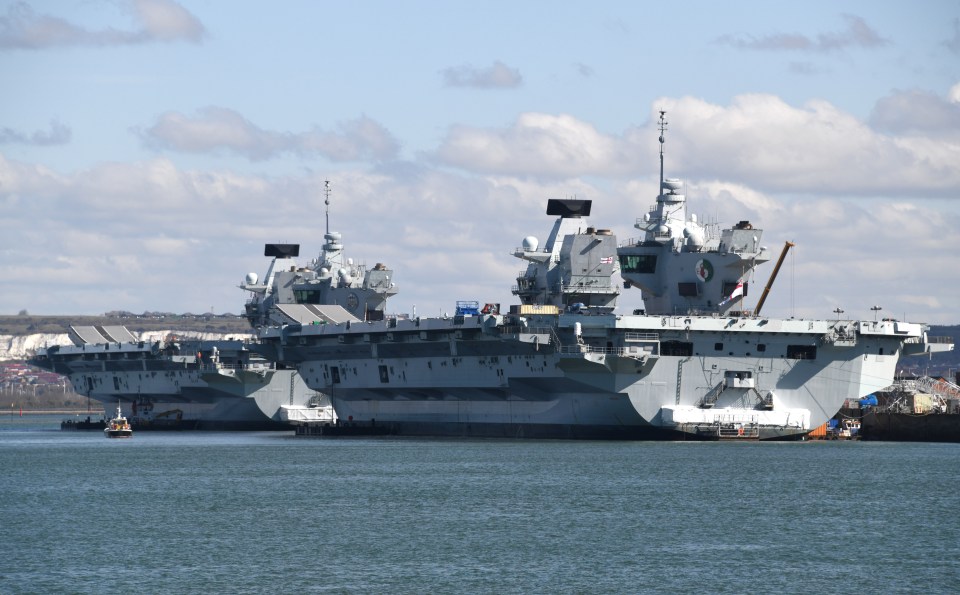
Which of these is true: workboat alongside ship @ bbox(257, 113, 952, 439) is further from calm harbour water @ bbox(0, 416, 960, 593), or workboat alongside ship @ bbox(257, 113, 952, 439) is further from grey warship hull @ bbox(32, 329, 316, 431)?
grey warship hull @ bbox(32, 329, 316, 431)

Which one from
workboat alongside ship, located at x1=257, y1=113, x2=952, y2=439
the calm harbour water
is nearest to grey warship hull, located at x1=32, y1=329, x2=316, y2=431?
workboat alongside ship, located at x1=257, y1=113, x2=952, y2=439

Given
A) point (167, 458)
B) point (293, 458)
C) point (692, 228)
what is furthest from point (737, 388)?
point (167, 458)

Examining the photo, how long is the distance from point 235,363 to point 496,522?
189 feet

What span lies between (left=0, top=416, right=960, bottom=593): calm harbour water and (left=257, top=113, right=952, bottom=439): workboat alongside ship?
2.91 meters

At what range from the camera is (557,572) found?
105ft

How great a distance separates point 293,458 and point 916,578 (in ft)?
113

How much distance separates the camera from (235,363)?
94.8 m

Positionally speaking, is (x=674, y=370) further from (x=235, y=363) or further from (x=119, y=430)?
(x=235, y=363)

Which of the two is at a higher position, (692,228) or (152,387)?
(692,228)

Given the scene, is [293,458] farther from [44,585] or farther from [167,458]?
[44,585]

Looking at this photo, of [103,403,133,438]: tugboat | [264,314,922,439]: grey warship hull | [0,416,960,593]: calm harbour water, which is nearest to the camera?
[0,416,960,593]: calm harbour water

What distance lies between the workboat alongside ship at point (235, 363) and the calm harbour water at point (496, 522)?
31.6m

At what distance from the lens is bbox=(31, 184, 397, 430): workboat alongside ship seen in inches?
3701

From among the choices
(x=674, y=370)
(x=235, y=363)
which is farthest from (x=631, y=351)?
(x=235, y=363)
